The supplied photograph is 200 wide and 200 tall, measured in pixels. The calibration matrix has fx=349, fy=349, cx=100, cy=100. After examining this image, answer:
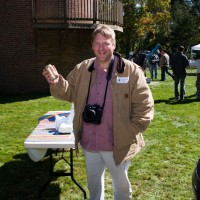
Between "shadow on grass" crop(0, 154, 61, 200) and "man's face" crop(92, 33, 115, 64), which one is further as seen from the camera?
"shadow on grass" crop(0, 154, 61, 200)

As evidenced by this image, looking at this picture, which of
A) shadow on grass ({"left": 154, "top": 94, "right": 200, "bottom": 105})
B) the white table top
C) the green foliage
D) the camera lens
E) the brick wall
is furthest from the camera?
the green foliage

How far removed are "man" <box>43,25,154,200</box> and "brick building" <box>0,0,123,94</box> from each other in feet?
30.8

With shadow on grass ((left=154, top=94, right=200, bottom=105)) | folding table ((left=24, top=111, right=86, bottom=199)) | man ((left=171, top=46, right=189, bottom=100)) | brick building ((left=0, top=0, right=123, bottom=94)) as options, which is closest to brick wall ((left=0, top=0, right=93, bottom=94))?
brick building ((left=0, top=0, right=123, bottom=94))

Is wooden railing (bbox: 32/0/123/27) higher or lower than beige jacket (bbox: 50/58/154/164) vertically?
higher

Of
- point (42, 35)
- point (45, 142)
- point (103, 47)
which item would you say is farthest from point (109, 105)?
point (42, 35)

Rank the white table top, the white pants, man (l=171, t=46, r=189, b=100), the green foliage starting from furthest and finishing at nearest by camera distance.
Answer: the green foliage, man (l=171, t=46, r=189, b=100), the white table top, the white pants

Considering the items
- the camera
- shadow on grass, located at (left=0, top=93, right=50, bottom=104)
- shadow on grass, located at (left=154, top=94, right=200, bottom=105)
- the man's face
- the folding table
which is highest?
the man's face

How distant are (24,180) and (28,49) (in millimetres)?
9001

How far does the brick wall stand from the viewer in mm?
13336

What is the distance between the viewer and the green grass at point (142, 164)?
4.89 m

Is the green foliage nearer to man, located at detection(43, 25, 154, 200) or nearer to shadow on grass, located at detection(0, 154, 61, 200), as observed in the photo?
shadow on grass, located at detection(0, 154, 61, 200)

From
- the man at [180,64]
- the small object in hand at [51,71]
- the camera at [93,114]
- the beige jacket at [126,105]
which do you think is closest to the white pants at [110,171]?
the beige jacket at [126,105]

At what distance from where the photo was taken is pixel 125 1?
100 ft

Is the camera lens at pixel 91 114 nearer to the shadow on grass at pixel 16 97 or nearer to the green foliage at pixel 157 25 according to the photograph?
the shadow on grass at pixel 16 97
